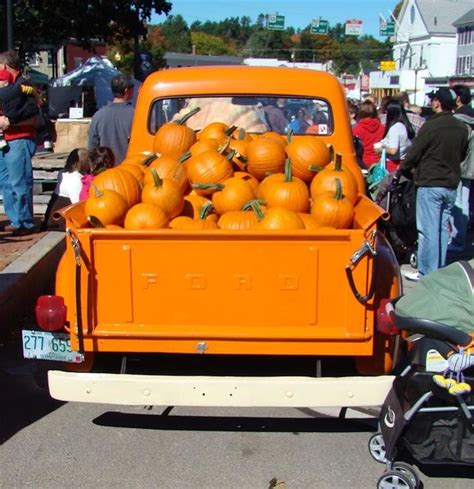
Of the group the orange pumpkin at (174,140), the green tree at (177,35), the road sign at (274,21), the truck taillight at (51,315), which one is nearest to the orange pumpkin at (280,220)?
the truck taillight at (51,315)

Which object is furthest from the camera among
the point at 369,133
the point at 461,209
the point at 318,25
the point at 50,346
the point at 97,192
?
the point at 318,25

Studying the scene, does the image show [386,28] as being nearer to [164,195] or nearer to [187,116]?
[187,116]

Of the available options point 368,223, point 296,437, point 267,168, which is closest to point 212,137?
point 267,168

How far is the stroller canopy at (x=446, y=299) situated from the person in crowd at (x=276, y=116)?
258 cm

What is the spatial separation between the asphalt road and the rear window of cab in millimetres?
2386

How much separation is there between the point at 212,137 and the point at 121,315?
74.8 inches

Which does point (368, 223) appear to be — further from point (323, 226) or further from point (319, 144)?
point (319, 144)

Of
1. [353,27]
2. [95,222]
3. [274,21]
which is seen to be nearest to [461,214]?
[95,222]

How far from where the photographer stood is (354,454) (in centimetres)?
394

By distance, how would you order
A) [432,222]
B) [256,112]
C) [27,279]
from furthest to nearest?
[432,222], [27,279], [256,112]

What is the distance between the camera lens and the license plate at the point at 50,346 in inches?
150

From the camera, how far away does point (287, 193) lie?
4.26m

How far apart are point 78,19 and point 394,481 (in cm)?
2492

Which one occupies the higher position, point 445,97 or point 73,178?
point 445,97
